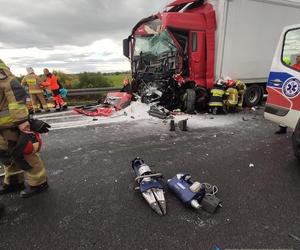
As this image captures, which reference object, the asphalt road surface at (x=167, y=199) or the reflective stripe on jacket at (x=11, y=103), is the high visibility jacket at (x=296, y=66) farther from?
the reflective stripe on jacket at (x=11, y=103)

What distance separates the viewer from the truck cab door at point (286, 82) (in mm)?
3301

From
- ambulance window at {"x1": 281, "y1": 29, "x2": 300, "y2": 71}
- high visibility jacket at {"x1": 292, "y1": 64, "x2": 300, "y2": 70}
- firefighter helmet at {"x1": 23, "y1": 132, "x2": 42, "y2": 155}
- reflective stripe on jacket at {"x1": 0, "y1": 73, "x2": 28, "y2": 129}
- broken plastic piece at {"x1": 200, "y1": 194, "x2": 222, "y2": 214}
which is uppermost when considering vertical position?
ambulance window at {"x1": 281, "y1": 29, "x2": 300, "y2": 71}

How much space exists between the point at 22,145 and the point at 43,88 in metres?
6.44

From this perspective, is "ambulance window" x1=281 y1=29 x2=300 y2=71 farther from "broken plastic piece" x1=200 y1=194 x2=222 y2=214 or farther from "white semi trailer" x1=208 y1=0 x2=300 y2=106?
"white semi trailer" x1=208 y1=0 x2=300 y2=106

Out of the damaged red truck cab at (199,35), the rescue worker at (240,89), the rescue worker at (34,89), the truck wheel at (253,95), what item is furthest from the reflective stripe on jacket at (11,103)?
the truck wheel at (253,95)

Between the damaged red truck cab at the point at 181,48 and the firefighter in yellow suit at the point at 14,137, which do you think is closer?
the firefighter in yellow suit at the point at 14,137

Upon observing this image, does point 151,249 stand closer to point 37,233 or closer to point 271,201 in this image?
point 37,233

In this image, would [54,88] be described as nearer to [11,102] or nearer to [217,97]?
[217,97]

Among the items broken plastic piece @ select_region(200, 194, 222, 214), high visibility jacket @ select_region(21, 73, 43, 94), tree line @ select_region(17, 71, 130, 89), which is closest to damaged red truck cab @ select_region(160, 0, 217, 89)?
high visibility jacket @ select_region(21, 73, 43, 94)

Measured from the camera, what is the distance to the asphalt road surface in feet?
6.51

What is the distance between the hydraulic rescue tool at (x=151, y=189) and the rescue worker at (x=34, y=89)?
6398 millimetres

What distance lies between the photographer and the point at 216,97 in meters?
6.44

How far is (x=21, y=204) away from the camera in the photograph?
8.35 feet

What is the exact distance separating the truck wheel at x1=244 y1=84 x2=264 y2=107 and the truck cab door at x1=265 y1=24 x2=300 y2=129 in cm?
377
